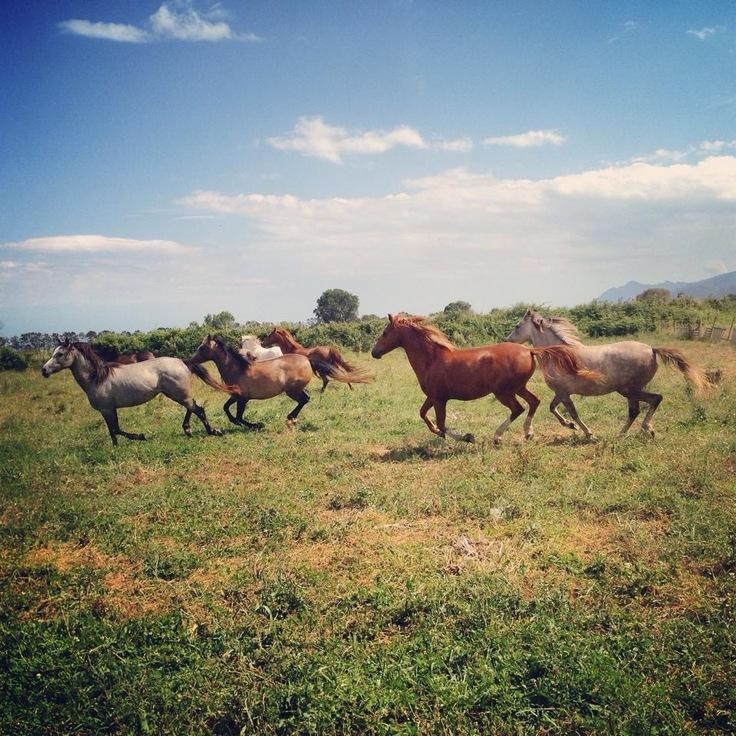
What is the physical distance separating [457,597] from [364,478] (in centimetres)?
329

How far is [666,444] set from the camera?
8102 millimetres

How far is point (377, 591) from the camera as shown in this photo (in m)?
4.24

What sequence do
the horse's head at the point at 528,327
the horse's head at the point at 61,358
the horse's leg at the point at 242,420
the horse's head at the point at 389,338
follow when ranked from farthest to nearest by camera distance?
the horse's leg at the point at 242,420, the horse's head at the point at 528,327, the horse's head at the point at 61,358, the horse's head at the point at 389,338

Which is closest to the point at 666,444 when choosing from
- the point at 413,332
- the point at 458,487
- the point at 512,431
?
the point at 512,431

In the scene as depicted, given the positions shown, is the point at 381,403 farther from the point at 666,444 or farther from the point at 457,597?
the point at 457,597

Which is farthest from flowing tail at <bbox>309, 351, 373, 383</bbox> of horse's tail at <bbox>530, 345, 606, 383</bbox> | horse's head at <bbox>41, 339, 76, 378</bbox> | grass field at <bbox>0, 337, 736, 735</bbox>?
horse's head at <bbox>41, 339, 76, 378</bbox>

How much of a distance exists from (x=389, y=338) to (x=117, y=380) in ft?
18.9

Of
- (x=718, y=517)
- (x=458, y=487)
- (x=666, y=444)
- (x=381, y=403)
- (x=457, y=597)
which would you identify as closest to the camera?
(x=457, y=597)

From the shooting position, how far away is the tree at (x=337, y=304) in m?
78.9

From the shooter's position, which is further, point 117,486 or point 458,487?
point 117,486

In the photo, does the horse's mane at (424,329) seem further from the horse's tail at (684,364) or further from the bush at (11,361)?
the bush at (11,361)

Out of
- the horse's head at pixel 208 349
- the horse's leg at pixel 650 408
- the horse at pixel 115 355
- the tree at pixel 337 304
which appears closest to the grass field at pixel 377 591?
the horse's leg at pixel 650 408

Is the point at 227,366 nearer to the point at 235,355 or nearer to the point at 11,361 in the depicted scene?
the point at 235,355

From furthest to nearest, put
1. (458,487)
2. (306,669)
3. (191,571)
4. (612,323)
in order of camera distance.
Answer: (612,323) < (458,487) < (191,571) < (306,669)
